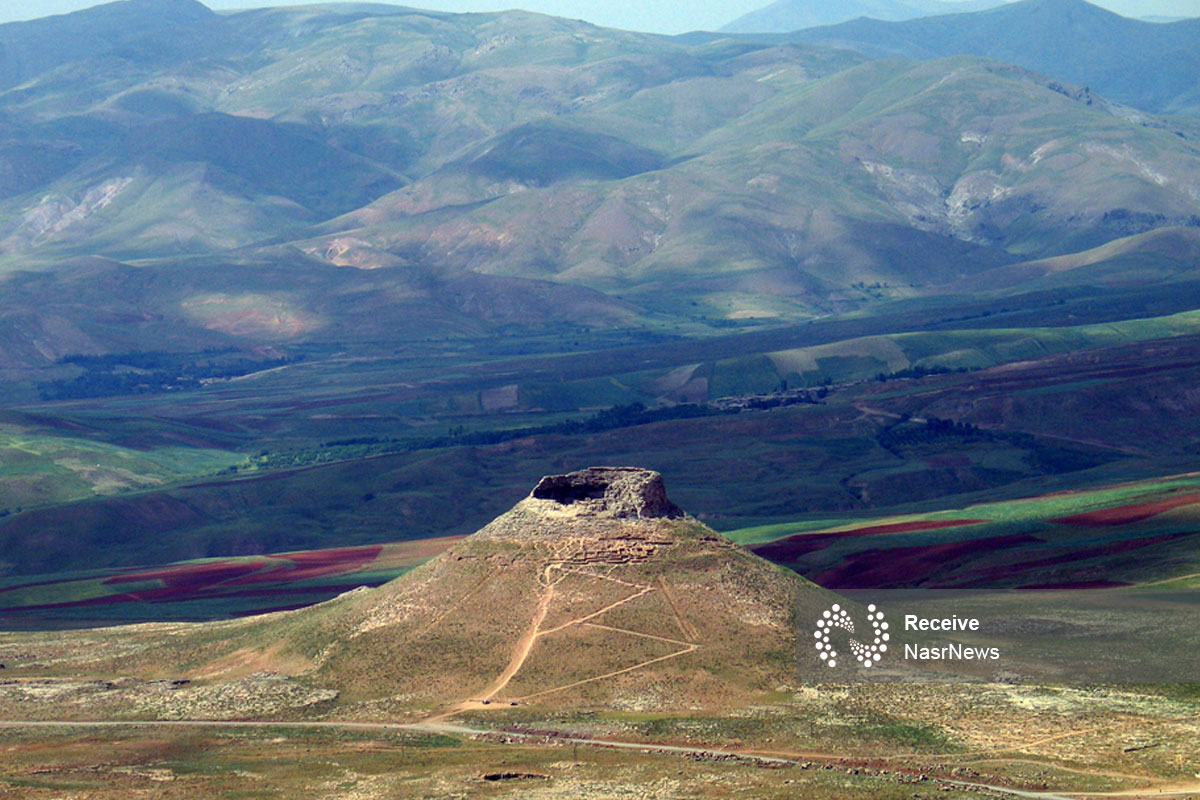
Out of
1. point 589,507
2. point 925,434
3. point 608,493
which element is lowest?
point 925,434

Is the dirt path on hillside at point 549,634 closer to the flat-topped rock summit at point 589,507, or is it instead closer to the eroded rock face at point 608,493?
the flat-topped rock summit at point 589,507

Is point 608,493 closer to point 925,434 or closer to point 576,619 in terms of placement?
point 576,619

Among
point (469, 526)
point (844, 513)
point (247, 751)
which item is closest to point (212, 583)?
point (469, 526)

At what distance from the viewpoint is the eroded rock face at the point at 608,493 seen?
228 ft

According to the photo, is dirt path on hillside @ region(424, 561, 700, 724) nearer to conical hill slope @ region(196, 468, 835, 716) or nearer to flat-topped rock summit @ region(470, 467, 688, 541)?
conical hill slope @ region(196, 468, 835, 716)

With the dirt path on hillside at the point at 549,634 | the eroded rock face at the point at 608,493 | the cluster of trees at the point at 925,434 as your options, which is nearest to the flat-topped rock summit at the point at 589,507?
the eroded rock face at the point at 608,493

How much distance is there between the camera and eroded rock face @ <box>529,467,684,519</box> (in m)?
69.5

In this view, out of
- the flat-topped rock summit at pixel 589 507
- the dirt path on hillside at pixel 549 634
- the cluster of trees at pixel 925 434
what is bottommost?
the cluster of trees at pixel 925 434

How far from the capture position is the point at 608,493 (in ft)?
229

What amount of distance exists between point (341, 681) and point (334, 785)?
47.2 ft

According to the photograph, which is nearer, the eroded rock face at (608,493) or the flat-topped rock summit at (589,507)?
the flat-topped rock summit at (589,507)

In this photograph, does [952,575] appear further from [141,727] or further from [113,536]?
[113,536]

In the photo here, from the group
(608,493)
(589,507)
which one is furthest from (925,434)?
(589,507)

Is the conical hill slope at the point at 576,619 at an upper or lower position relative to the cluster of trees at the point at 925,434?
upper
